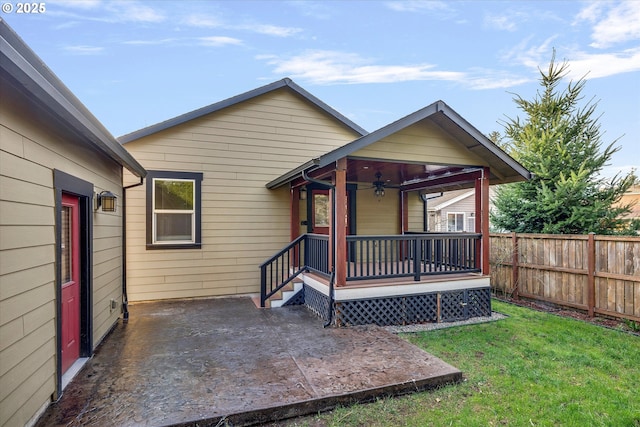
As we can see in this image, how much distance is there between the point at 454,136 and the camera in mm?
6254

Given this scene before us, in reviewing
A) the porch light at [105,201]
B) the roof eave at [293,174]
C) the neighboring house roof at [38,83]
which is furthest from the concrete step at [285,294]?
the neighboring house roof at [38,83]

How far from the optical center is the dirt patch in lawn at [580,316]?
18.2ft

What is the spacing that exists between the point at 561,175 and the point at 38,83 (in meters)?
8.93

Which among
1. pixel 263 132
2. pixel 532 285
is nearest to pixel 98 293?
pixel 263 132

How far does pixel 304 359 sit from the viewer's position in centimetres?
416

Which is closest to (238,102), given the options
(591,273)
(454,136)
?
(454,136)

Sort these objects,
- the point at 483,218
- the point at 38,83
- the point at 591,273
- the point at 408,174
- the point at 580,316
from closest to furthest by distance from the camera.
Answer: the point at 38,83
the point at 591,273
the point at 580,316
the point at 483,218
the point at 408,174

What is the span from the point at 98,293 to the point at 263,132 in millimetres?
4959

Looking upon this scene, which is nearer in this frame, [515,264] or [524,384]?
[524,384]

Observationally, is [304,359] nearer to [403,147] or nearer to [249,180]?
[403,147]

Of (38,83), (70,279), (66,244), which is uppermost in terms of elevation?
(38,83)

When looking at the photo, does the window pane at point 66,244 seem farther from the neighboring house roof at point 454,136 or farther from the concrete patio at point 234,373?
the neighboring house roof at point 454,136

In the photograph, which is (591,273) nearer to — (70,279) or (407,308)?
(407,308)

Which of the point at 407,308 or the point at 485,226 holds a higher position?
the point at 485,226
